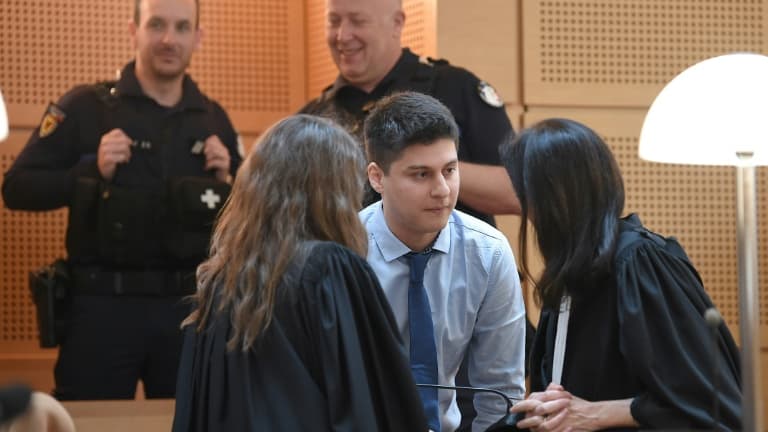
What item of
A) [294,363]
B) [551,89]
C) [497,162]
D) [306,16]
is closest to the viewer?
[294,363]

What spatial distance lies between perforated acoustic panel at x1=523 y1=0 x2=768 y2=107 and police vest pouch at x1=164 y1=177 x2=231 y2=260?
5.52ft

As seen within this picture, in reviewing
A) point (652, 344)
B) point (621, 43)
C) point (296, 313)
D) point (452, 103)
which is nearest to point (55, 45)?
Result: point (452, 103)

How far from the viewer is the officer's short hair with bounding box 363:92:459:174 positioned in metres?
3.86

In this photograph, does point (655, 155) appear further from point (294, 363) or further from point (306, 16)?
point (306, 16)

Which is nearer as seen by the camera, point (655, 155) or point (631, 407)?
point (631, 407)

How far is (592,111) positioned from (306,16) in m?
1.91

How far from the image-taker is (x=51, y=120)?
212 inches

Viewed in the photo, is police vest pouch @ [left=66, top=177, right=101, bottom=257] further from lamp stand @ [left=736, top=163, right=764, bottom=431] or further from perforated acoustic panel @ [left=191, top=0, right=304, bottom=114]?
lamp stand @ [left=736, top=163, right=764, bottom=431]

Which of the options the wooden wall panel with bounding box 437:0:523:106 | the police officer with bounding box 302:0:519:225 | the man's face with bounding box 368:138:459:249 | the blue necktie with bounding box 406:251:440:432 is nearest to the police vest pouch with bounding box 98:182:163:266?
the police officer with bounding box 302:0:519:225

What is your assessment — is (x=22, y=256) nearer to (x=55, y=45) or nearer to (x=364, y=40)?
(x=55, y=45)

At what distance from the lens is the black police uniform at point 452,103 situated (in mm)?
5059

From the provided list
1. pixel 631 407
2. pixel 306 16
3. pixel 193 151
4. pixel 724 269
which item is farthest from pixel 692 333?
pixel 306 16

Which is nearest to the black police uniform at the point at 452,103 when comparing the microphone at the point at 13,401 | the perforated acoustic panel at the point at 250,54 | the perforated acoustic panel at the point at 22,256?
the perforated acoustic panel at the point at 250,54

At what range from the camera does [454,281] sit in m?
3.91
